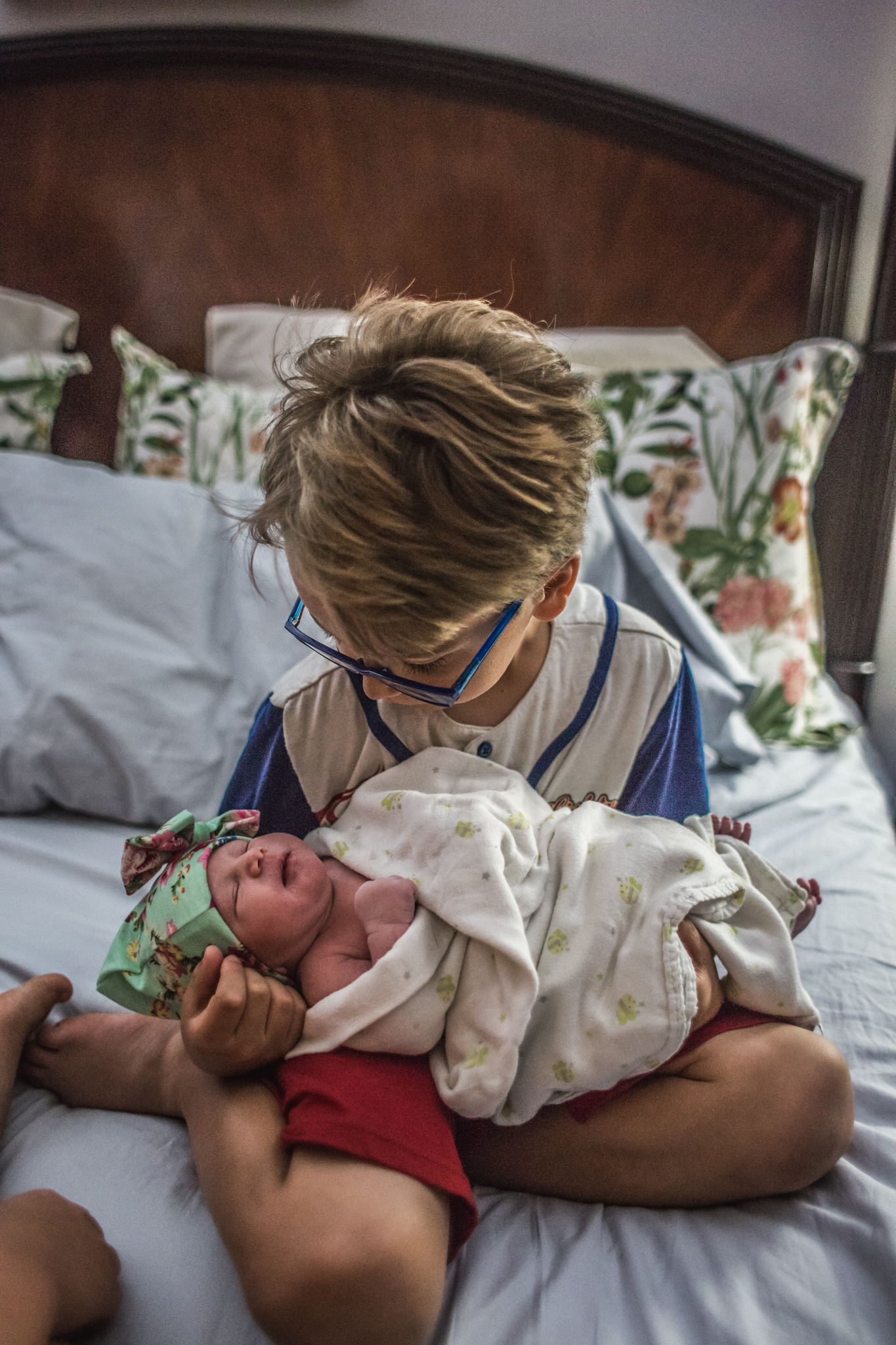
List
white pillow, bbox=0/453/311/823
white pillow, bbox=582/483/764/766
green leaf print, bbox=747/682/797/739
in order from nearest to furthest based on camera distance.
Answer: white pillow, bbox=0/453/311/823 → white pillow, bbox=582/483/764/766 → green leaf print, bbox=747/682/797/739


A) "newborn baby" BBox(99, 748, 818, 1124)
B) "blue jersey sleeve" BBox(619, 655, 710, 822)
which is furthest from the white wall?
"newborn baby" BBox(99, 748, 818, 1124)

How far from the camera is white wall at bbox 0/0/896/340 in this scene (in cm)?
158

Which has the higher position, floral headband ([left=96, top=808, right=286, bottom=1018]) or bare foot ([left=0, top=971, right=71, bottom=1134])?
floral headband ([left=96, top=808, right=286, bottom=1018])

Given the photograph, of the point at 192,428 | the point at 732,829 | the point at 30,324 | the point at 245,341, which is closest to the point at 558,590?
the point at 732,829

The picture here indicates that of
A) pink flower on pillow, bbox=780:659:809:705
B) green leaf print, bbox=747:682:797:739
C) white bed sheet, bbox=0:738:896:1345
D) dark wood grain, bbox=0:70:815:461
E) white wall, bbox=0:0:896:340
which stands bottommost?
white bed sheet, bbox=0:738:896:1345

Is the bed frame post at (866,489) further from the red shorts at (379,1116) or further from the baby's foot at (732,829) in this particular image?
the red shorts at (379,1116)

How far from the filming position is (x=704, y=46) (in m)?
1.61

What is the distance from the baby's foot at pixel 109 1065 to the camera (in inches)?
31.1

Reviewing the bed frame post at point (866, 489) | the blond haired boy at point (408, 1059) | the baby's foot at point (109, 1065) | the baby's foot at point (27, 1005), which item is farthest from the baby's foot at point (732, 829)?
the bed frame post at point (866, 489)

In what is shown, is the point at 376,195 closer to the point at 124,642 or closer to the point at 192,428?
the point at 192,428

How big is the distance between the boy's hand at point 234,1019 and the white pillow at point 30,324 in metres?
1.38

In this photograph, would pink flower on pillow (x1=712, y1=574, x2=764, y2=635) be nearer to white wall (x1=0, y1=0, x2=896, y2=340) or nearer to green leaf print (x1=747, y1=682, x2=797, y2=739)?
green leaf print (x1=747, y1=682, x2=797, y2=739)

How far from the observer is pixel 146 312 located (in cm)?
172

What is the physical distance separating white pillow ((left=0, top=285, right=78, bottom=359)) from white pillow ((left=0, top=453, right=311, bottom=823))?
0.44 metres
